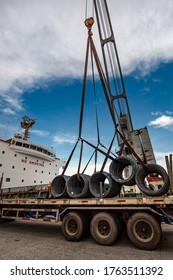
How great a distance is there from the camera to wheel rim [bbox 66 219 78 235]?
6188mm

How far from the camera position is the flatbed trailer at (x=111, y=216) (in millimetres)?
4980

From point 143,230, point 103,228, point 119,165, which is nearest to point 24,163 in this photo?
point 119,165

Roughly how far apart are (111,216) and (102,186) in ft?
4.55

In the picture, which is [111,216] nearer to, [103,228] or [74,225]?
[103,228]

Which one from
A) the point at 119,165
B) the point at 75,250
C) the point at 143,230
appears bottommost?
the point at 75,250

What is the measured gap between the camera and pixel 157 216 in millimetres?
5352

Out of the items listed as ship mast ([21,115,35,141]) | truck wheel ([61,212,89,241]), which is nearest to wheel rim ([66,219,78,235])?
truck wheel ([61,212,89,241])

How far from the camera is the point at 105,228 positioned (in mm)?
5617

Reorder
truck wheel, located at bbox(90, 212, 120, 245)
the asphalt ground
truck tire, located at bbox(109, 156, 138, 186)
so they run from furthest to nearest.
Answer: truck tire, located at bbox(109, 156, 138, 186)
truck wheel, located at bbox(90, 212, 120, 245)
the asphalt ground

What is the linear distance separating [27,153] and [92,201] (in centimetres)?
2093

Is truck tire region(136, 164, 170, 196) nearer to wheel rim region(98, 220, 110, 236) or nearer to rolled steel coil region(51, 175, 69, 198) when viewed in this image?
wheel rim region(98, 220, 110, 236)

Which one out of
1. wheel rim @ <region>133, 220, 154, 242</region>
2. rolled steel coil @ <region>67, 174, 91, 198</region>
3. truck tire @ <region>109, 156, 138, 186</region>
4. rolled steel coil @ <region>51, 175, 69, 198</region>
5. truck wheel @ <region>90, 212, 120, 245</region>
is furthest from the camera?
rolled steel coil @ <region>51, 175, 69, 198</region>

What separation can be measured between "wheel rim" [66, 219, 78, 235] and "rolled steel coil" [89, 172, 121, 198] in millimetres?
1341
